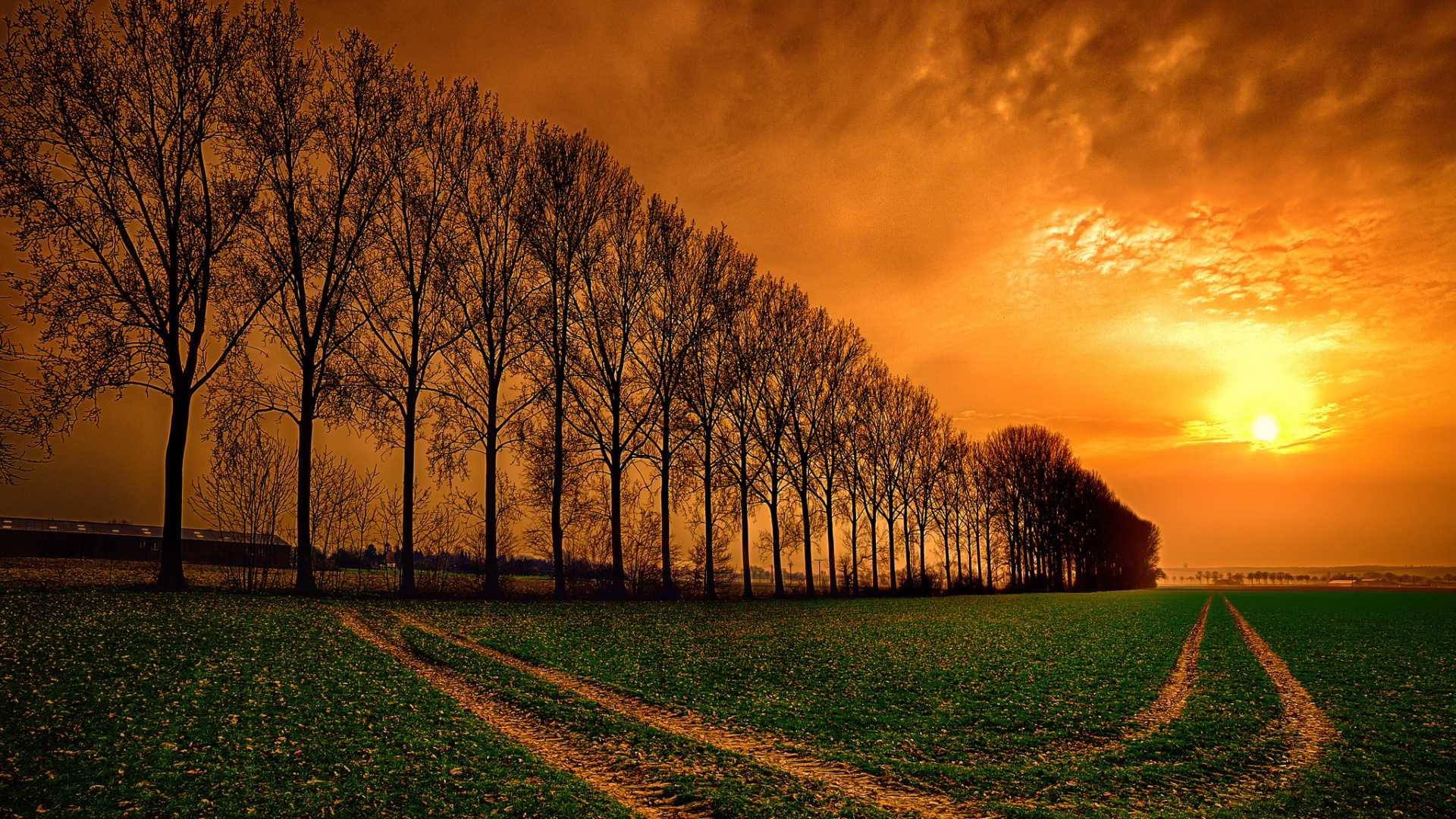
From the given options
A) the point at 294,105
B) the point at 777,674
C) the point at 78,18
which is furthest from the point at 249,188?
the point at 777,674

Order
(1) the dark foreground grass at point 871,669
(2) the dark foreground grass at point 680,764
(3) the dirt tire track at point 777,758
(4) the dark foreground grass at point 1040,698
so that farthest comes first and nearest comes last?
1. (1) the dark foreground grass at point 871,669
2. (4) the dark foreground grass at point 1040,698
3. (3) the dirt tire track at point 777,758
4. (2) the dark foreground grass at point 680,764

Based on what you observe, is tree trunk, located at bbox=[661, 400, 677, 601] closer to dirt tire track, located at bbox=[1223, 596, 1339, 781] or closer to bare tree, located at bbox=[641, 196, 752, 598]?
bare tree, located at bbox=[641, 196, 752, 598]

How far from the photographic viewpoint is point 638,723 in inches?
550

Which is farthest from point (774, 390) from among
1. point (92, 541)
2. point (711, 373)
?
point (92, 541)

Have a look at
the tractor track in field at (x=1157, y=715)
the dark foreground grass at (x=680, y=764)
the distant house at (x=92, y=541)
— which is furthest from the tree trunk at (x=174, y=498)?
the distant house at (x=92, y=541)

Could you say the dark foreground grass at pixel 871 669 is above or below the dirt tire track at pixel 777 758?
below

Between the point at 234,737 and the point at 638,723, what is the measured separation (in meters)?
7.23

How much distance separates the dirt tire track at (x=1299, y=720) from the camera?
44.1 ft

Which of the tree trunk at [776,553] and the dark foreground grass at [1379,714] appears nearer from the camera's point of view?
the dark foreground grass at [1379,714]

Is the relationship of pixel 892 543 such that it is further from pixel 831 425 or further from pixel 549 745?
pixel 549 745

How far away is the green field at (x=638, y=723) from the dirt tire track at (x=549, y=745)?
268mm

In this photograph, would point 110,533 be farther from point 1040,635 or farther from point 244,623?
point 1040,635

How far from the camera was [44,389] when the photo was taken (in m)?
25.8

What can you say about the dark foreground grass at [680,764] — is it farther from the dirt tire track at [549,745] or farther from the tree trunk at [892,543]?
the tree trunk at [892,543]
